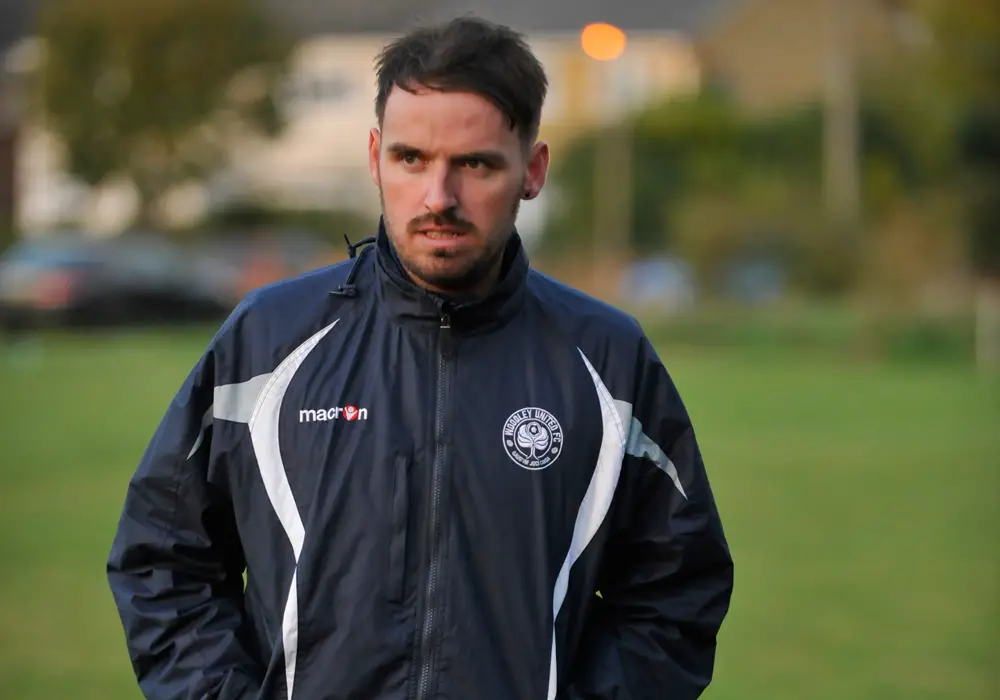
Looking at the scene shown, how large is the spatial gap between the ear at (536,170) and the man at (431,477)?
0.03 metres

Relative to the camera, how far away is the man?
7.32 ft

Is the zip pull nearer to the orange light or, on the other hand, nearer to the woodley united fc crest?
the woodley united fc crest

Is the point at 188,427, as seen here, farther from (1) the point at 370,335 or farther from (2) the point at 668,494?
(2) the point at 668,494

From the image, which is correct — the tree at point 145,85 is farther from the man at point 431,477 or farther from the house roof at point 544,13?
the man at point 431,477

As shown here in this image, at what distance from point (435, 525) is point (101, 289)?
24.2 meters

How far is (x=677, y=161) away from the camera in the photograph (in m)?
33.6

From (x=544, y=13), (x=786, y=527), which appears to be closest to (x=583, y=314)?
(x=786, y=527)

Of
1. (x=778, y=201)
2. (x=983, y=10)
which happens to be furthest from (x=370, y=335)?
(x=983, y=10)

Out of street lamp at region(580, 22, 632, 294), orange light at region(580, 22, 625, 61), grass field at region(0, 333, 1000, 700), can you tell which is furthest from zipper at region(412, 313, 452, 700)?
street lamp at region(580, 22, 632, 294)

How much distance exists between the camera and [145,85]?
40.4 meters

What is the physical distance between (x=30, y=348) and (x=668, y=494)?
20.5 metres

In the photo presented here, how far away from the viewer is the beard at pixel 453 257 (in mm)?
2307

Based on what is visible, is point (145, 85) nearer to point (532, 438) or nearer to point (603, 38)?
point (603, 38)

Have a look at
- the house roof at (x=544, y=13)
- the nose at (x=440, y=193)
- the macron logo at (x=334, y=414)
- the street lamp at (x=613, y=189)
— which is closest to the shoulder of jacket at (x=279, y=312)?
the macron logo at (x=334, y=414)
